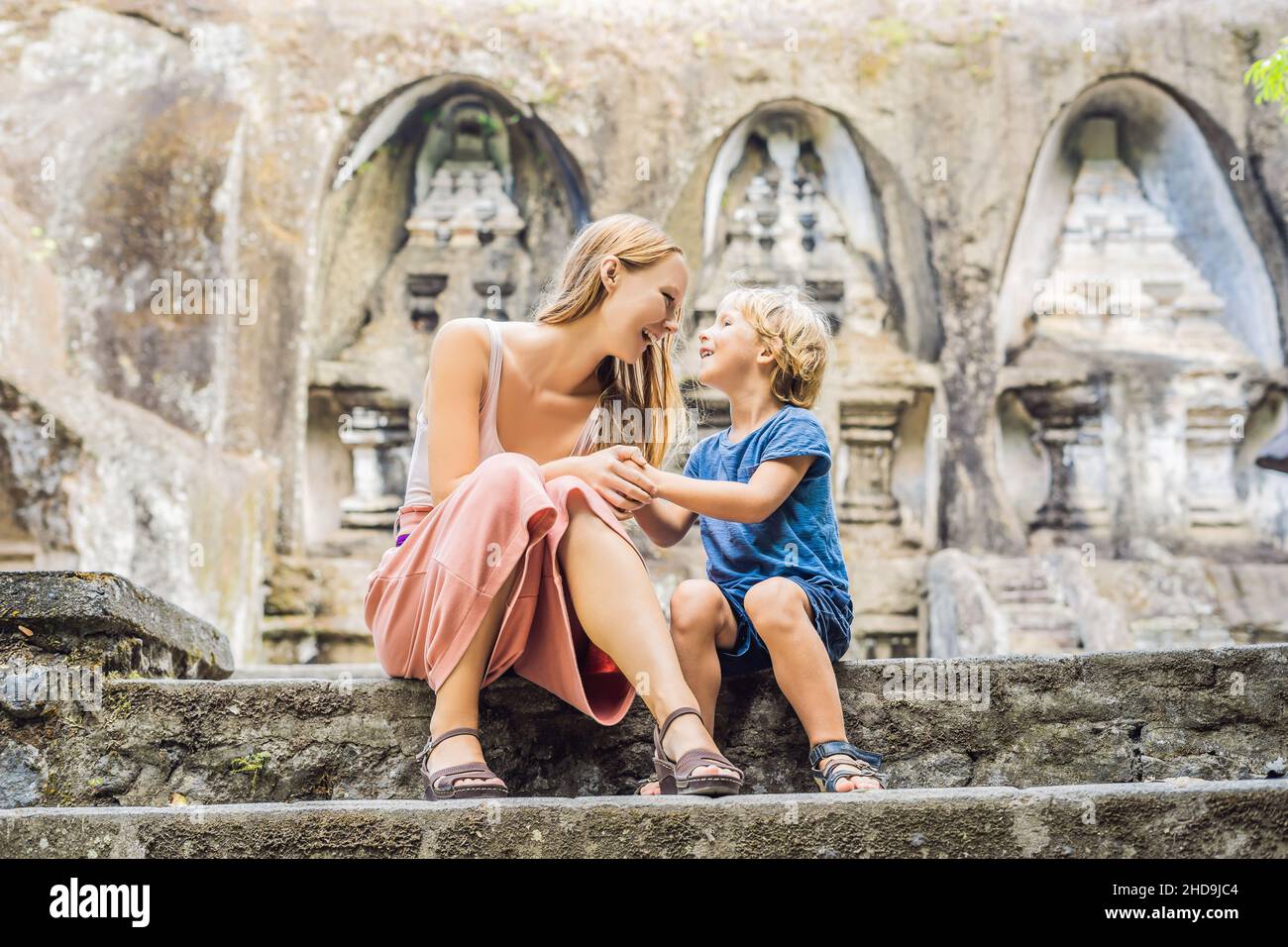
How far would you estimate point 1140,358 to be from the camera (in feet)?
22.9

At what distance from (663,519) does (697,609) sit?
24cm

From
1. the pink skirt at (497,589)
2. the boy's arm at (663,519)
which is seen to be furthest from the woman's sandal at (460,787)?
the boy's arm at (663,519)

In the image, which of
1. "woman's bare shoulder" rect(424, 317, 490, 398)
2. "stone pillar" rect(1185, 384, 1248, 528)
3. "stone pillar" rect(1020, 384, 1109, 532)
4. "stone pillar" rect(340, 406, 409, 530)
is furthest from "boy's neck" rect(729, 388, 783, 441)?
"stone pillar" rect(1185, 384, 1248, 528)

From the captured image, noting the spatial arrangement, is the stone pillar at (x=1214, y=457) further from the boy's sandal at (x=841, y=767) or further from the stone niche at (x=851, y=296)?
the boy's sandal at (x=841, y=767)

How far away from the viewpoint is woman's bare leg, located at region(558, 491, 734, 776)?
2.05 metres

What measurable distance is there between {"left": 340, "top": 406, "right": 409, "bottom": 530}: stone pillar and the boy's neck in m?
4.30

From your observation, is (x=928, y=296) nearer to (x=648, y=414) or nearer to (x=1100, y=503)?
(x=1100, y=503)

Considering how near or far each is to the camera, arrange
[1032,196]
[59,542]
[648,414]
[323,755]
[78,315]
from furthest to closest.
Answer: [1032,196] < [78,315] < [59,542] < [648,414] < [323,755]

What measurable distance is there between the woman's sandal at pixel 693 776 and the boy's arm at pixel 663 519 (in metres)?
0.50

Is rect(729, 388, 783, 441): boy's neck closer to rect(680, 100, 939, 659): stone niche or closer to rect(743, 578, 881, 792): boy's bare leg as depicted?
rect(743, 578, 881, 792): boy's bare leg

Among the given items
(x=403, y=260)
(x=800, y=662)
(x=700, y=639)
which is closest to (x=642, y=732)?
(x=700, y=639)

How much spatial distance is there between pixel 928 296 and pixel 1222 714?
4697 millimetres

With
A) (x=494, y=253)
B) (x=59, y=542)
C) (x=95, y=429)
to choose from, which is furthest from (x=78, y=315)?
(x=494, y=253)

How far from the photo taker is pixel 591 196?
6.66 metres
